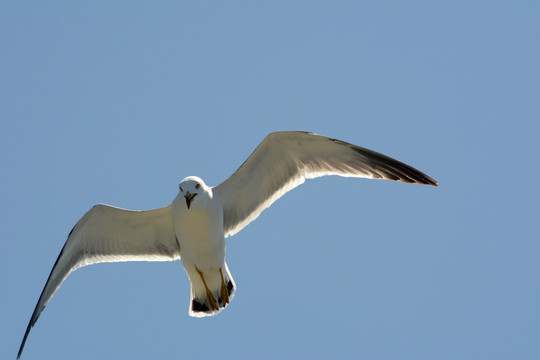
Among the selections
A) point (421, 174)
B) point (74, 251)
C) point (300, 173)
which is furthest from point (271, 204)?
point (74, 251)

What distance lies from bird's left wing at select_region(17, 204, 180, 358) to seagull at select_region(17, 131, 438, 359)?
0.01 meters

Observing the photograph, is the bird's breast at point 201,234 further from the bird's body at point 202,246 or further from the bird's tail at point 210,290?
the bird's tail at point 210,290

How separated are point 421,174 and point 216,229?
291 centimetres

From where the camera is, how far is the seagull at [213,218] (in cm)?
979

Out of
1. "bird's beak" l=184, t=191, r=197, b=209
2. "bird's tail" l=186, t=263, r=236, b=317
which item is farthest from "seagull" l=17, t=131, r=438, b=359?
"bird's beak" l=184, t=191, r=197, b=209

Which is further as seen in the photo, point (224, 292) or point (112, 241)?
point (112, 241)

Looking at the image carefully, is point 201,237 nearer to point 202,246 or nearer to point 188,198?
point 202,246

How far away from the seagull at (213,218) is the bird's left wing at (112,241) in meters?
0.01

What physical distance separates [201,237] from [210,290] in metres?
1.00

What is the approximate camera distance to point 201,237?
966 cm

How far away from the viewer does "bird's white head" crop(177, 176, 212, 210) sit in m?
9.38

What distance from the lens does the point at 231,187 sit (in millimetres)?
10242

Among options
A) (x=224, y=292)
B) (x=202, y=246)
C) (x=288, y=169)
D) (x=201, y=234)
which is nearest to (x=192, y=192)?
(x=201, y=234)

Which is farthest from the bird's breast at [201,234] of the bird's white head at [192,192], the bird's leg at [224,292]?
the bird's leg at [224,292]
